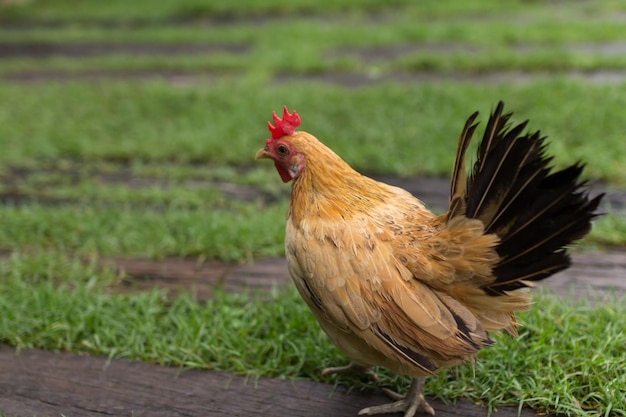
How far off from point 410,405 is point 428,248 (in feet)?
2.40

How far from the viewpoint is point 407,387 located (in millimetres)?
3086

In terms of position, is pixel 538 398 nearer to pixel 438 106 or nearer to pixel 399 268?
pixel 399 268

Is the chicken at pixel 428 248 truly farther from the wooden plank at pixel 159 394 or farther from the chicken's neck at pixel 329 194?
the wooden plank at pixel 159 394

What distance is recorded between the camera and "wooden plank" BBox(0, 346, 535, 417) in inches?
117

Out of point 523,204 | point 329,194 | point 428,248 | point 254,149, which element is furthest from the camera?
point 254,149

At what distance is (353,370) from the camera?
3.15 meters

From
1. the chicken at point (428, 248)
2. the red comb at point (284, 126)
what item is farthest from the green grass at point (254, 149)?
the red comb at point (284, 126)

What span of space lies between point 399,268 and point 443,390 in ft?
2.33

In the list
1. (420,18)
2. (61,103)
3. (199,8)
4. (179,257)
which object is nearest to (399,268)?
(179,257)

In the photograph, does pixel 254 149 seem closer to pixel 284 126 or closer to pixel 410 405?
pixel 284 126

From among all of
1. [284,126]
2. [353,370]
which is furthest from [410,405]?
[284,126]

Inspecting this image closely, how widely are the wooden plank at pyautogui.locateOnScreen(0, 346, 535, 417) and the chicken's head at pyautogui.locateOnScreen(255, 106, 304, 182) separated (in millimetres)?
1050

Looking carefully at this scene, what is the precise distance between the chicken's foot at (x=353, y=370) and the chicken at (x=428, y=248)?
0.82ft

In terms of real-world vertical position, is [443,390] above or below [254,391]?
above
